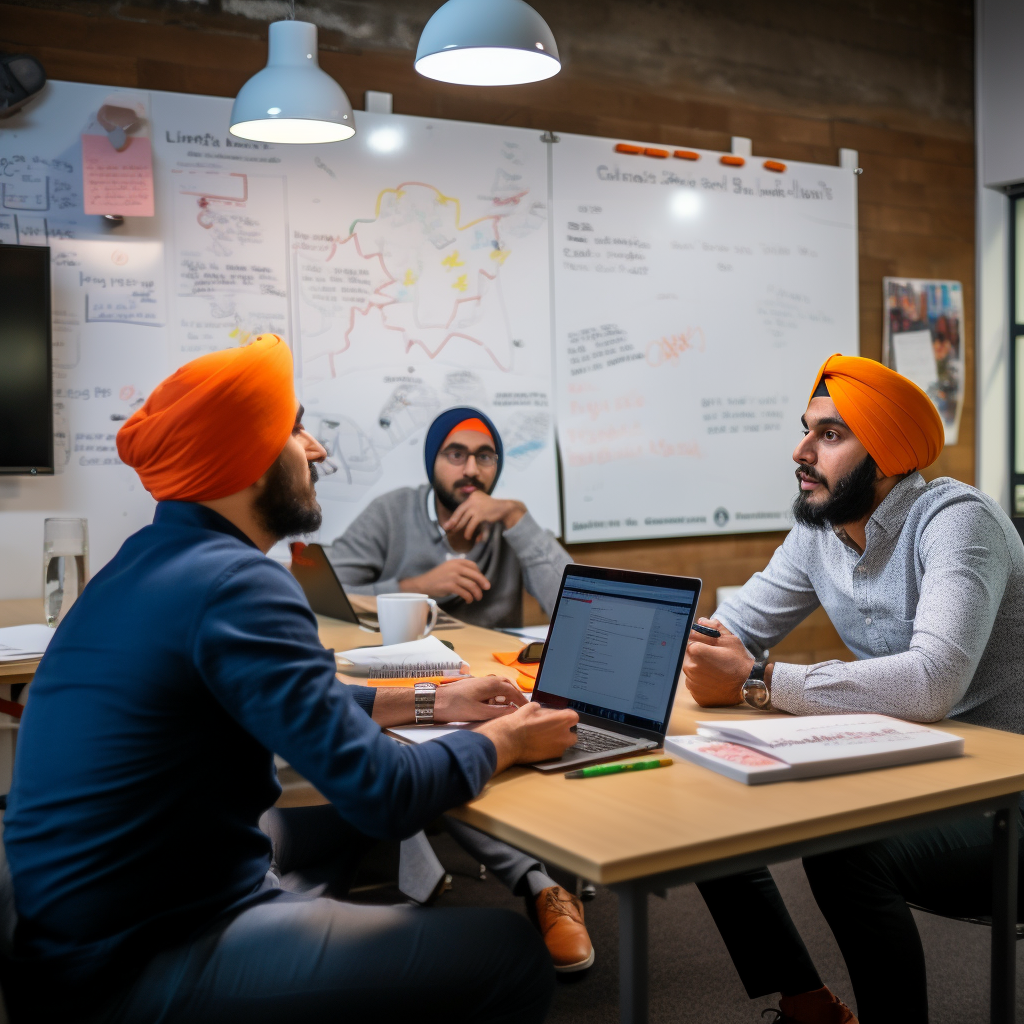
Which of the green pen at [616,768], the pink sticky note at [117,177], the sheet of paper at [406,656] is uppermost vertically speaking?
the pink sticky note at [117,177]

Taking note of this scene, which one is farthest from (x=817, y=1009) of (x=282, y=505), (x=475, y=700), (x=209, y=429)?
(x=209, y=429)

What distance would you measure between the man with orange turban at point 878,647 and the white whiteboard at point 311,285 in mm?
1894

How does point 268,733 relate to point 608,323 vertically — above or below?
below

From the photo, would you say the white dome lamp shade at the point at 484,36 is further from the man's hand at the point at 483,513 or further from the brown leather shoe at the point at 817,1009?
the brown leather shoe at the point at 817,1009

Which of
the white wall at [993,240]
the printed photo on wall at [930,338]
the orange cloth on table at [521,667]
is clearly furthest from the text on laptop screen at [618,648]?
the white wall at [993,240]

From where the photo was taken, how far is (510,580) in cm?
333

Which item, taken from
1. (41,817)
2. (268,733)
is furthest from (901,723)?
(41,817)

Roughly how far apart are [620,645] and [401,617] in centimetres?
75

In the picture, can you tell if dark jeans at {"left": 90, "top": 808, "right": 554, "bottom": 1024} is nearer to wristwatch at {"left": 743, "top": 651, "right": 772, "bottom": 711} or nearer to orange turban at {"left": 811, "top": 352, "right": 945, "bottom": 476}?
wristwatch at {"left": 743, "top": 651, "right": 772, "bottom": 711}

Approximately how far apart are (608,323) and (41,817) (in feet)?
10.5

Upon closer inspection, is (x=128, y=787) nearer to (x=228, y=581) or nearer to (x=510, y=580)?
(x=228, y=581)

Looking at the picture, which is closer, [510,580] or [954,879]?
[954,879]

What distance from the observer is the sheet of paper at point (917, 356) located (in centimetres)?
464

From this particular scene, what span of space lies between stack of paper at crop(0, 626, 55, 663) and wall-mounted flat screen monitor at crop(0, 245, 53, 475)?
0.86 meters
